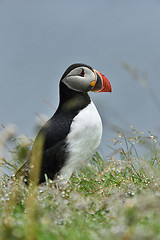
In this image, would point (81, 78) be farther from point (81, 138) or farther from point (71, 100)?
point (81, 138)

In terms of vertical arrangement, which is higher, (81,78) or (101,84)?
(81,78)

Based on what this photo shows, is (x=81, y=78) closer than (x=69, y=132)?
No

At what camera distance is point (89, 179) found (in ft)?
16.4

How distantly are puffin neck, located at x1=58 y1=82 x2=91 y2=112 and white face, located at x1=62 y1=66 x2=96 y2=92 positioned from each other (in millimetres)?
57

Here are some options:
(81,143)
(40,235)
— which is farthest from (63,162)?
(40,235)

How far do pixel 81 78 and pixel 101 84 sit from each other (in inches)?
11.8

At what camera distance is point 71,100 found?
4.63m

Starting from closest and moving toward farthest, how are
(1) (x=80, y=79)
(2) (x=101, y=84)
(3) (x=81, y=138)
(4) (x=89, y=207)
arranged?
1. (4) (x=89, y=207)
2. (3) (x=81, y=138)
3. (1) (x=80, y=79)
4. (2) (x=101, y=84)

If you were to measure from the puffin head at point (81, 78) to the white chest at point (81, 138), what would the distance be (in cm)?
28

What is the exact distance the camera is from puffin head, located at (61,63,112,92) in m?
4.61

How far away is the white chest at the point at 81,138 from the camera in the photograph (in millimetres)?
4480

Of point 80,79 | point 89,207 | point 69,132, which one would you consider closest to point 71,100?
point 80,79

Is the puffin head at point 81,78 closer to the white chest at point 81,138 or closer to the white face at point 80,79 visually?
the white face at point 80,79

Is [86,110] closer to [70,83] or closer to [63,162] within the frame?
[70,83]
